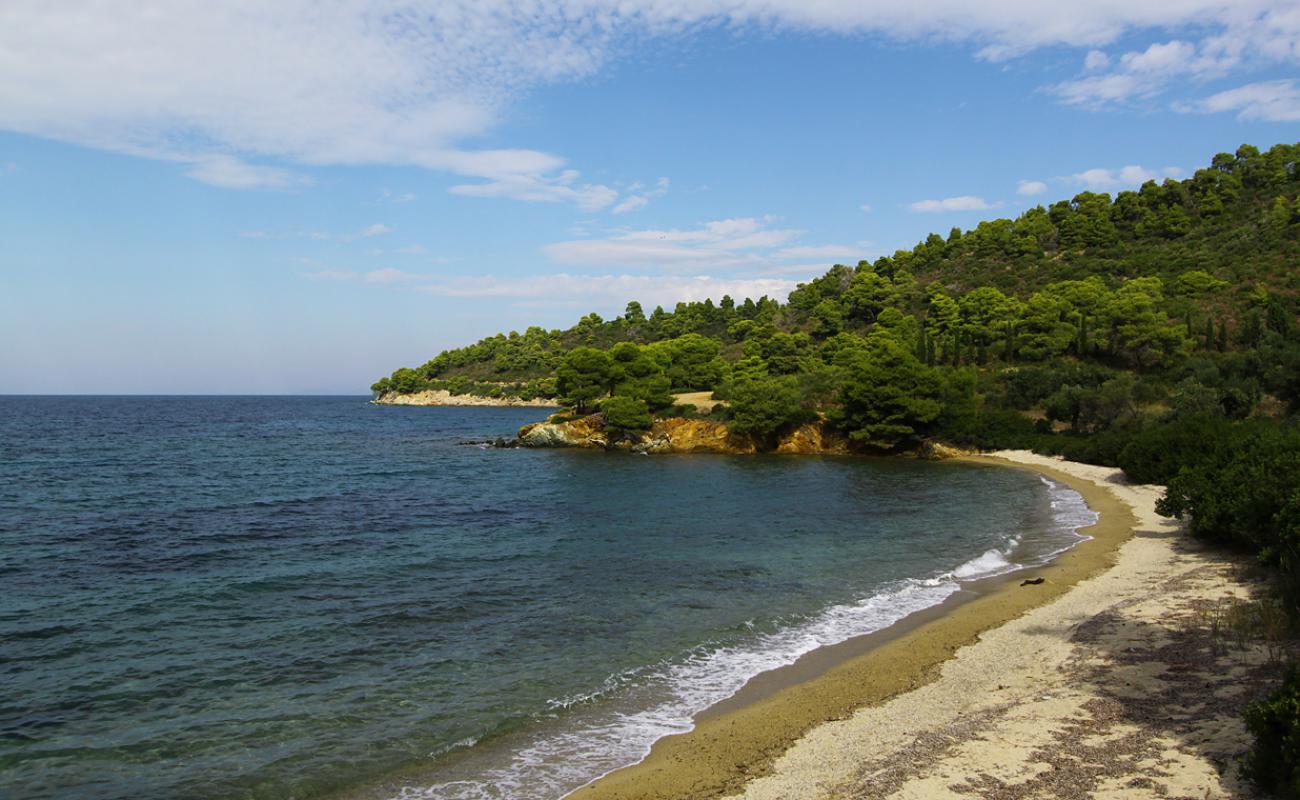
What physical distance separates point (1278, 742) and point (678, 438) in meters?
58.5

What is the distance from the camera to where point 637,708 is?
1187 cm

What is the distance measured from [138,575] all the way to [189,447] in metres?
50.3

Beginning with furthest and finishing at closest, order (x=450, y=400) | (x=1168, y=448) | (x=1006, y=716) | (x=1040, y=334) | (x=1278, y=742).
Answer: (x=450, y=400) < (x=1040, y=334) < (x=1168, y=448) < (x=1006, y=716) < (x=1278, y=742)

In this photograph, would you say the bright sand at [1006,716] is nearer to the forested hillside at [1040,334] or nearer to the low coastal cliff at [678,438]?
the forested hillside at [1040,334]

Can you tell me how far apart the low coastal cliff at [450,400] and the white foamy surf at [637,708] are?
138 m

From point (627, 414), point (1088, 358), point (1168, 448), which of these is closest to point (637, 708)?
point (1168, 448)

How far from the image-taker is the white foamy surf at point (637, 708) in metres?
9.54

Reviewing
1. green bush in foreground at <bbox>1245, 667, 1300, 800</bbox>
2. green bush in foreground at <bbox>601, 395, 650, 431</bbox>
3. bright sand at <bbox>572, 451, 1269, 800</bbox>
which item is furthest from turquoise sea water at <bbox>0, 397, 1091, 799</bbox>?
green bush in foreground at <bbox>601, 395, 650, 431</bbox>

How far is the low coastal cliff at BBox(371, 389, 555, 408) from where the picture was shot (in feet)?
531

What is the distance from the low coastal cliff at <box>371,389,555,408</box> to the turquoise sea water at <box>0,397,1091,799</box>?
12101cm

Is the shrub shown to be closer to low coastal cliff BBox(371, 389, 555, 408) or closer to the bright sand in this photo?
the bright sand

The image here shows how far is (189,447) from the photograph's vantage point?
63.9 m

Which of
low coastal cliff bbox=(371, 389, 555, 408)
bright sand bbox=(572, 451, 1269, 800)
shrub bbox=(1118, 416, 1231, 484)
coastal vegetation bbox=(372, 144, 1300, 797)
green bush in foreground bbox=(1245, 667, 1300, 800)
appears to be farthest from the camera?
low coastal cliff bbox=(371, 389, 555, 408)

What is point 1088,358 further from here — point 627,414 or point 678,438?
point 627,414
